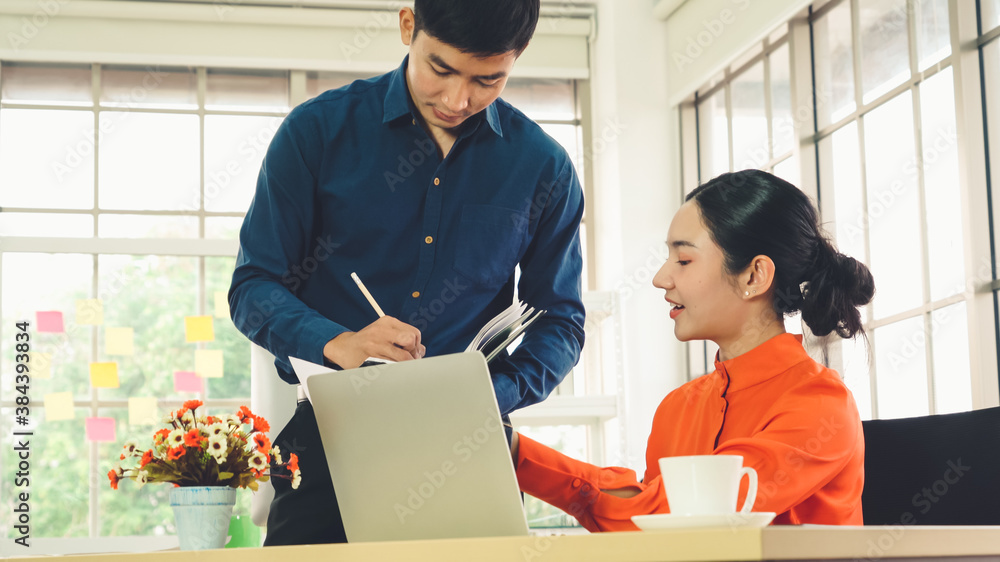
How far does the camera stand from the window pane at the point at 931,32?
303 centimetres

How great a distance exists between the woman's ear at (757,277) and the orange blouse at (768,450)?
94mm

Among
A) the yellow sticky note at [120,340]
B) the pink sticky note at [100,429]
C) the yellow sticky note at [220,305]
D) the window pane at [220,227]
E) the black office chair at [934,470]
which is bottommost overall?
the pink sticky note at [100,429]

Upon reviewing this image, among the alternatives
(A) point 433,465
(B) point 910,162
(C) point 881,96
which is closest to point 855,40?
(C) point 881,96

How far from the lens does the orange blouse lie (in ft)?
3.95

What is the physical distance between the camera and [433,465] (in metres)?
0.89

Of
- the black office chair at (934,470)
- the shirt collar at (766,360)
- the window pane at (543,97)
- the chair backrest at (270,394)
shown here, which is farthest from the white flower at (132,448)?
the window pane at (543,97)

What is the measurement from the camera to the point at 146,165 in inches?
182

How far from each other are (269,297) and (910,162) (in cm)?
251

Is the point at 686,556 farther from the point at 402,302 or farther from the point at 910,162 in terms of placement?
the point at 910,162

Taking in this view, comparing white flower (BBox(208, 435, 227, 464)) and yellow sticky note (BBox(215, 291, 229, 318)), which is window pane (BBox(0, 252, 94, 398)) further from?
white flower (BBox(208, 435, 227, 464))

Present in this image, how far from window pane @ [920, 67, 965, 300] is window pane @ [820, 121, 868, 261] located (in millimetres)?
359

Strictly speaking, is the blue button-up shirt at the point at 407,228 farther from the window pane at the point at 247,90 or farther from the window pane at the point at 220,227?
the window pane at the point at 247,90

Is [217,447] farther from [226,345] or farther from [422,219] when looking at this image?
[226,345]

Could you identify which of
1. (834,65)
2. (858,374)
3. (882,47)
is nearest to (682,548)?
(858,374)
